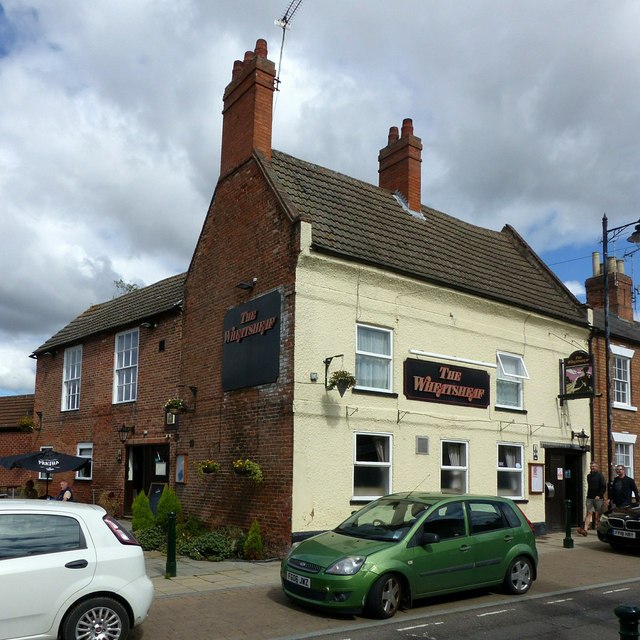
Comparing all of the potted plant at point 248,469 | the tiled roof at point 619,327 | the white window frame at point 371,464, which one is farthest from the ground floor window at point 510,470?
the potted plant at point 248,469

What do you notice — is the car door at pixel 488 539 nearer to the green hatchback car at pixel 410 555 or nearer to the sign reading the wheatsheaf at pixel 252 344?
the green hatchback car at pixel 410 555

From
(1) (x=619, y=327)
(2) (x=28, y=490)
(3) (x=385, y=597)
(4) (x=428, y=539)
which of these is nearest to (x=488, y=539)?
(4) (x=428, y=539)

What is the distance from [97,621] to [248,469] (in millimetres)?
6322

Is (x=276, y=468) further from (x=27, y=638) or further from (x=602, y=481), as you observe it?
(x=602, y=481)

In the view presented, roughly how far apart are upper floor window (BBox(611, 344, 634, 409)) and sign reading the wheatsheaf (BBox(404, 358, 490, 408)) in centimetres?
602

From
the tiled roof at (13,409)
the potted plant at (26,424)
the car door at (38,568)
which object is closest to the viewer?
the car door at (38,568)

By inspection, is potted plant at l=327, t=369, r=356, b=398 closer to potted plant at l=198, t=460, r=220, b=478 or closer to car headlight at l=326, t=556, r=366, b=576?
potted plant at l=198, t=460, r=220, b=478

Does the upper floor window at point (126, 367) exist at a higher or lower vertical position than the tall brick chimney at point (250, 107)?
lower

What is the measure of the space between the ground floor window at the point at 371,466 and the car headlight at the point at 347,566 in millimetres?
4946

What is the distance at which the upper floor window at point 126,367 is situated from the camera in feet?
62.2

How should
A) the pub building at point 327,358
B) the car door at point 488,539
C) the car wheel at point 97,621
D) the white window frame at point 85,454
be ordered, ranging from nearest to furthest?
the car wheel at point 97,621, the car door at point 488,539, the pub building at point 327,358, the white window frame at point 85,454

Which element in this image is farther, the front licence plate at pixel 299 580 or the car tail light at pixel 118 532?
the front licence plate at pixel 299 580

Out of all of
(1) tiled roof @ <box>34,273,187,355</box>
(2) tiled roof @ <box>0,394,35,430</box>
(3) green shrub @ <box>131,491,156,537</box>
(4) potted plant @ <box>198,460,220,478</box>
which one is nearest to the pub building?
(1) tiled roof @ <box>34,273,187,355</box>

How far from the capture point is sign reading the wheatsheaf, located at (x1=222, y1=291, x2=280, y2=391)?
44.3 ft
